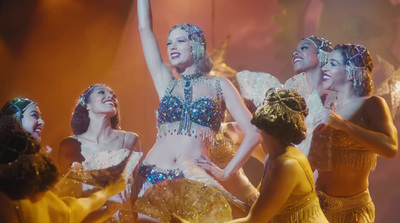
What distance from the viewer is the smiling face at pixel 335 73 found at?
352cm

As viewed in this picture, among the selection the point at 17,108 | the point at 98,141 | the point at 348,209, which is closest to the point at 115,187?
the point at 98,141

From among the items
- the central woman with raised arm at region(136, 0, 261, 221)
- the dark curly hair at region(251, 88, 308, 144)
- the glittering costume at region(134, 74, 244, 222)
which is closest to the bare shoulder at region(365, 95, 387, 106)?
the central woman with raised arm at region(136, 0, 261, 221)

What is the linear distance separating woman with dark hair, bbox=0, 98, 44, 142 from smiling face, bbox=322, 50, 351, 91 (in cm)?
237

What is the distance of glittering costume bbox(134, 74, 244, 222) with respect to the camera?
2748 millimetres

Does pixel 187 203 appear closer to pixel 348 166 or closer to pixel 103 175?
pixel 103 175

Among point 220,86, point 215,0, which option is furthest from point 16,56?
point 220,86

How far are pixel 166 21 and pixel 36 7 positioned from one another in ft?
5.27

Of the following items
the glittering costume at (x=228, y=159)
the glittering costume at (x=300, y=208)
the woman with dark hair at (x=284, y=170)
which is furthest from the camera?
the glittering costume at (x=228, y=159)

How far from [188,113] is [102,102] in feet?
3.80

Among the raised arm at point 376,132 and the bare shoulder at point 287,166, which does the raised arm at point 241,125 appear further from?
the bare shoulder at point 287,166

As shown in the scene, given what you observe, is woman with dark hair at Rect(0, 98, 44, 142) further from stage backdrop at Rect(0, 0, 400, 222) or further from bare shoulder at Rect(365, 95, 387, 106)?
bare shoulder at Rect(365, 95, 387, 106)

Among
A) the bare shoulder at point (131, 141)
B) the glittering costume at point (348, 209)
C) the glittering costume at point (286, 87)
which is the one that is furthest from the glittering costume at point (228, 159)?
the bare shoulder at point (131, 141)

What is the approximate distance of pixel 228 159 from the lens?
152 inches

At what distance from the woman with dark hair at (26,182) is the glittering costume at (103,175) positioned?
46 centimetres
